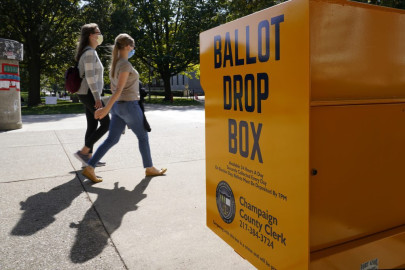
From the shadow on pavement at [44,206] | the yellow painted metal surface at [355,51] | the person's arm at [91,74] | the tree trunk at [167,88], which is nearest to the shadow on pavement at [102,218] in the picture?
the shadow on pavement at [44,206]

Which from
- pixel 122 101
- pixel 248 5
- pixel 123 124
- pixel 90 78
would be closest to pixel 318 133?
pixel 122 101

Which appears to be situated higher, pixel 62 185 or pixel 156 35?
pixel 156 35

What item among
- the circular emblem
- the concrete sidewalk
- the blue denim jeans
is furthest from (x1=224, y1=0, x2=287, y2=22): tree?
the circular emblem

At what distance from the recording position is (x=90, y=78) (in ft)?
14.8

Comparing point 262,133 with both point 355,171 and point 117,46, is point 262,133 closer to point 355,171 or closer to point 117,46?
point 355,171

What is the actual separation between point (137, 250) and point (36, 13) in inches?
887

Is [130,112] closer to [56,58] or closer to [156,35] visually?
[56,58]

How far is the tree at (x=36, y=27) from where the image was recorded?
20766mm

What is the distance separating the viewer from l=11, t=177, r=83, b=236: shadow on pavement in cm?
312

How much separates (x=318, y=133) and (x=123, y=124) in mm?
3209

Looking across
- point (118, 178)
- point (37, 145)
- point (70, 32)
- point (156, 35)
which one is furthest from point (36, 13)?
point (118, 178)

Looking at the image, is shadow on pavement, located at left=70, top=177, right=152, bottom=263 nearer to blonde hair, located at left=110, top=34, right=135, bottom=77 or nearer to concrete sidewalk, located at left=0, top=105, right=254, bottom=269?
concrete sidewalk, located at left=0, top=105, right=254, bottom=269

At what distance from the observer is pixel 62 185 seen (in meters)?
4.36

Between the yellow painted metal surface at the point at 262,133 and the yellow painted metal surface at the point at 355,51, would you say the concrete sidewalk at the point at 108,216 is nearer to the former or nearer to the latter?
the yellow painted metal surface at the point at 262,133
